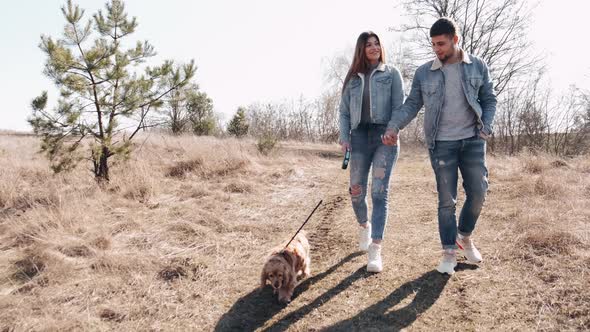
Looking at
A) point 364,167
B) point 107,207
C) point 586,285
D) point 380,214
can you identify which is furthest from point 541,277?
point 107,207

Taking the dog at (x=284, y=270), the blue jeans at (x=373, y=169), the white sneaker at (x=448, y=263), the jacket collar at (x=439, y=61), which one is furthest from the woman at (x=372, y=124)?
the dog at (x=284, y=270)

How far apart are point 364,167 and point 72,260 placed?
265 cm

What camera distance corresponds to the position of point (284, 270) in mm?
2549

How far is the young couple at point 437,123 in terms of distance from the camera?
265 cm

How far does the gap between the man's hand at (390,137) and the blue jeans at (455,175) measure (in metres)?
0.32

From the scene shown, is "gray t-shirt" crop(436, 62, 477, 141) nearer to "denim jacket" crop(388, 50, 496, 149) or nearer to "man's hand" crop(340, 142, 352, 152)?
"denim jacket" crop(388, 50, 496, 149)

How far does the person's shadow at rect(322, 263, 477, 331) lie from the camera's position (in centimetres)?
219

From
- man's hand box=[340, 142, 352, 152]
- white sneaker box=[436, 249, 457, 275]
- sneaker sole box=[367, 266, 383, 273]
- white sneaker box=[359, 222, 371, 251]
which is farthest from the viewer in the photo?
white sneaker box=[359, 222, 371, 251]

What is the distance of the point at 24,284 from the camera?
2766mm

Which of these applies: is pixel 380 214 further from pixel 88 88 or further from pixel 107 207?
pixel 88 88

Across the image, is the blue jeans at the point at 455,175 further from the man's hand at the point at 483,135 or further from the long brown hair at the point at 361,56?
the long brown hair at the point at 361,56

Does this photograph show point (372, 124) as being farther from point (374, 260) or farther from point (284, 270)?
point (284, 270)

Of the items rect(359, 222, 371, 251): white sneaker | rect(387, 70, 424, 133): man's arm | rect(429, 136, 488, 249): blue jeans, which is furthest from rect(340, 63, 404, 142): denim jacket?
rect(359, 222, 371, 251): white sneaker

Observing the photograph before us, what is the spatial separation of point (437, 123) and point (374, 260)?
1186 millimetres
